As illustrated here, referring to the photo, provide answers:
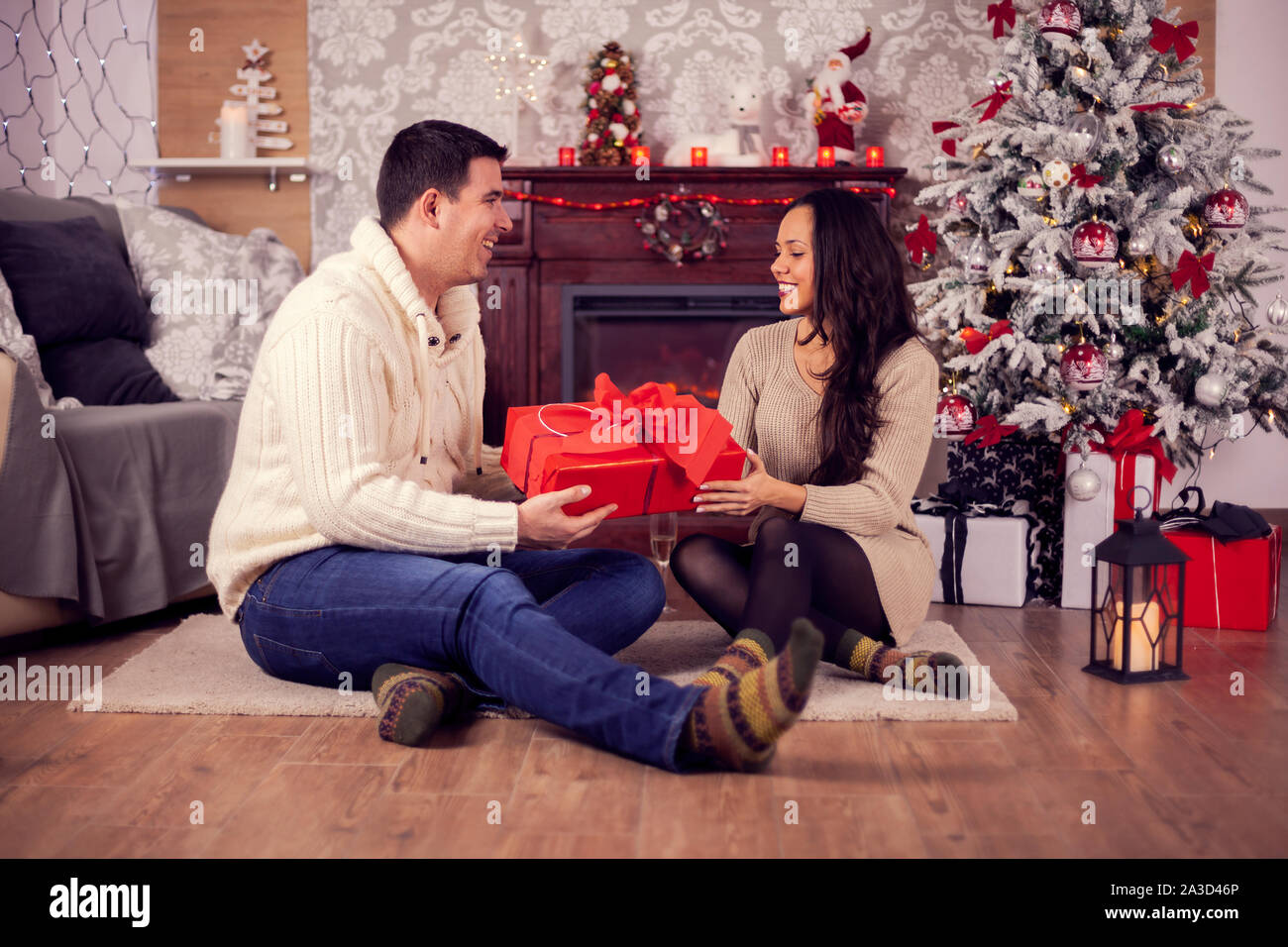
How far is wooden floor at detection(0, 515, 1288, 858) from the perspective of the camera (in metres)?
1.31

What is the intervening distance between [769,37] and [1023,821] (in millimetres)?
2974

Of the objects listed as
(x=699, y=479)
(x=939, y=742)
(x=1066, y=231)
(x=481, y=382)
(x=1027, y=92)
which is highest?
(x=1027, y=92)

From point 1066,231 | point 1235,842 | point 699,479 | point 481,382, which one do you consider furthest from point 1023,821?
point 1066,231

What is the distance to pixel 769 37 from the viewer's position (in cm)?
370

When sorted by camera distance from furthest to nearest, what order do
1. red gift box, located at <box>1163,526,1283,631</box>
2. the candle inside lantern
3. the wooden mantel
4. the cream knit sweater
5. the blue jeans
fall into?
the wooden mantel < red gift box, located at <box>1163,526,1283,631</box> < the candle inside lantern < the cream knit sweater < the blue jeans

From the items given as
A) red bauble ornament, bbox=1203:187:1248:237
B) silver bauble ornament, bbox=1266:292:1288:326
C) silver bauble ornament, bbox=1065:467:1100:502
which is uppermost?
red bauble ornament, bbox=1203:187:1248:237

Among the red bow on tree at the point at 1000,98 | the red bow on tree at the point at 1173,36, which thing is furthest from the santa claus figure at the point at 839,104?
the red bow on tree at the point at 1173,36

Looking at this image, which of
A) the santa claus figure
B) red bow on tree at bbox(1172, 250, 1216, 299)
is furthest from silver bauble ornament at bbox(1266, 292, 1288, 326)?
the santa claus figure

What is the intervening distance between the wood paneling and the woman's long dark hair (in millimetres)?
2375

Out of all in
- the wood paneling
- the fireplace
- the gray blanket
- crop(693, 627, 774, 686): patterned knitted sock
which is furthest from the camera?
the wood paneling

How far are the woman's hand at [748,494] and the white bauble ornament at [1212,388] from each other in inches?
49.9

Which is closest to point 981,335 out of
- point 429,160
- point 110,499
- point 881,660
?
point 881,660

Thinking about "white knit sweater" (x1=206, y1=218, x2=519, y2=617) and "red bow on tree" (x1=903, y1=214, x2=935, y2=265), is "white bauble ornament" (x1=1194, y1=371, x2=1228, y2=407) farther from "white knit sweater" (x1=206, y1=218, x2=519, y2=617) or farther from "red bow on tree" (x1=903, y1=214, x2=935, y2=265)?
"white knit sweater" (x1=206, y1=218, x2=519, y2=617)
